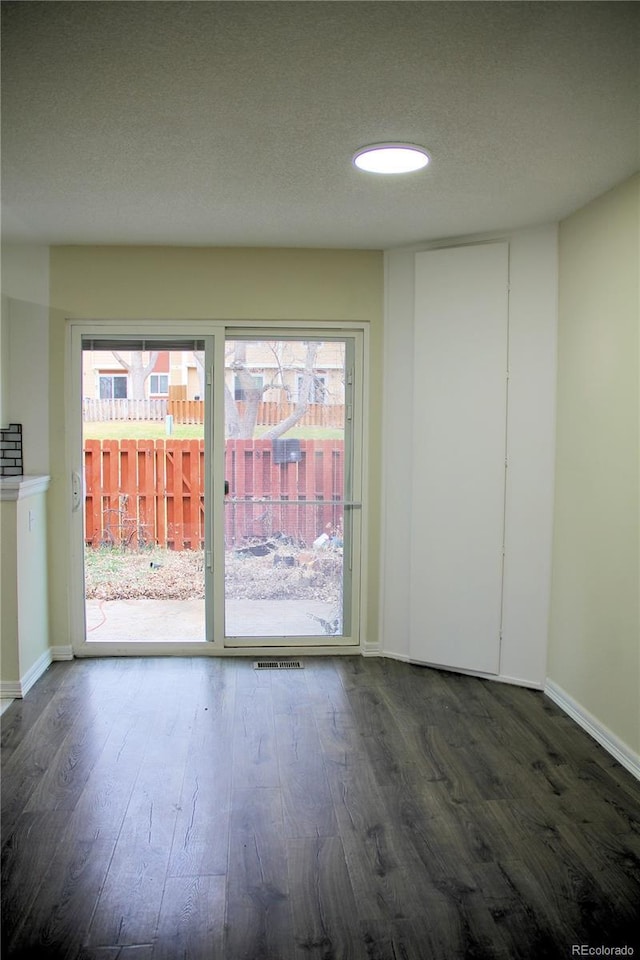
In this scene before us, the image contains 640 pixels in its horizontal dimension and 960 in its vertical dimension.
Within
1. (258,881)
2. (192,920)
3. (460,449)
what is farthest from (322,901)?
(460,449)

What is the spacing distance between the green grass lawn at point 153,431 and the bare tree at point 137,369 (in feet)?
0.58

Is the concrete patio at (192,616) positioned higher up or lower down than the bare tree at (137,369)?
lower down

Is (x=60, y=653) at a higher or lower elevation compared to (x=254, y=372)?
lower

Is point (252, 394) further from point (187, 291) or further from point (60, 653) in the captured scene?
point (60, 653)

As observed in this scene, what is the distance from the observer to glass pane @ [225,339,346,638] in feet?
14.8

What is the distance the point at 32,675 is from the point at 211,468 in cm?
154

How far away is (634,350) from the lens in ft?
10.1

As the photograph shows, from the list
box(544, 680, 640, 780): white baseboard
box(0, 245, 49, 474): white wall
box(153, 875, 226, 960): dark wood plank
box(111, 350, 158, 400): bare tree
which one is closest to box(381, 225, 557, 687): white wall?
box(544, 680, 640, 780): white baseboard

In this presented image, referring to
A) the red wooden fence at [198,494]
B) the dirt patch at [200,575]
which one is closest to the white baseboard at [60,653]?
the dirt patch at [200,575]

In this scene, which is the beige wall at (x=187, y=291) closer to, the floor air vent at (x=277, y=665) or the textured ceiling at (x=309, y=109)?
the textured ceiling at (x=309, y=109)

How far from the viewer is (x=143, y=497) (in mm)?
4547

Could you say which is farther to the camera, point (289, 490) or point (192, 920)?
point (289, 490)

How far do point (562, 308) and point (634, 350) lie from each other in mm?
835

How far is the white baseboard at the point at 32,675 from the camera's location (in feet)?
12.7
